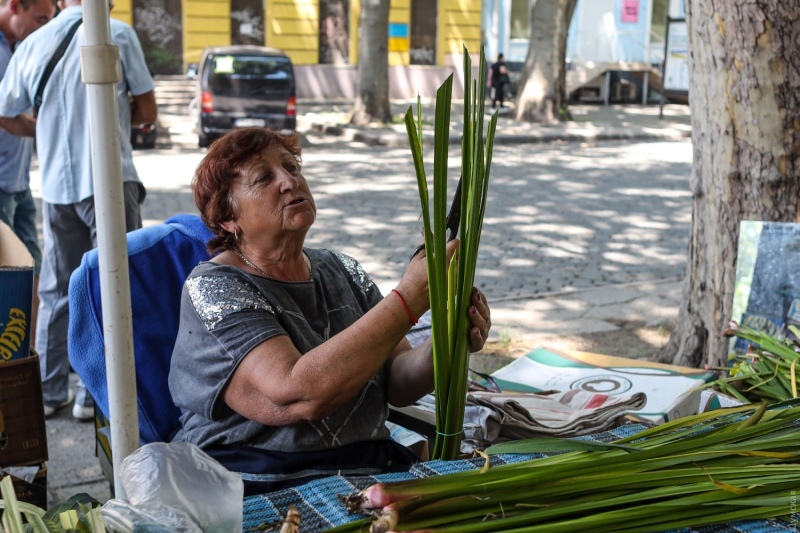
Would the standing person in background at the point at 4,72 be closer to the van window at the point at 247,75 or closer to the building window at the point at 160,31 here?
the van window at the point at 247,75

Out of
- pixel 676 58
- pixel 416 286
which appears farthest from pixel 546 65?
pixel 416 286

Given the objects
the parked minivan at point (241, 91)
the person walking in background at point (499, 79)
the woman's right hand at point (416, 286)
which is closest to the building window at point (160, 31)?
the person walking in background at point (499, 79)

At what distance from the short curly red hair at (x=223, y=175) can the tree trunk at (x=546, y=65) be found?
16.1 meters

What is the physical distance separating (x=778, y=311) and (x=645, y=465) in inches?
84.6

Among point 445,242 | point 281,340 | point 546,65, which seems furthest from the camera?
point 546,65

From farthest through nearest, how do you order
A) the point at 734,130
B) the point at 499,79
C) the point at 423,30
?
1. the point at 423,30
2. the point at 499,79
3. the point at 734,130

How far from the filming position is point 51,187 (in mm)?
4090

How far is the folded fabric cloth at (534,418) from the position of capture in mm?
2488

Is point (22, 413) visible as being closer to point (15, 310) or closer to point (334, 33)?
point (15, 310)

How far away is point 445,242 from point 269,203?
2.54 ft

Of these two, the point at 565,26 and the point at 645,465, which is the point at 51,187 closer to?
the point at 645,465

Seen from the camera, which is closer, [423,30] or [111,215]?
[111,215]

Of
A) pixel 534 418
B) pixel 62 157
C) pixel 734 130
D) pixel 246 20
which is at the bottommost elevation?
pixel 534 418

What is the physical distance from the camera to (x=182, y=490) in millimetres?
1401
